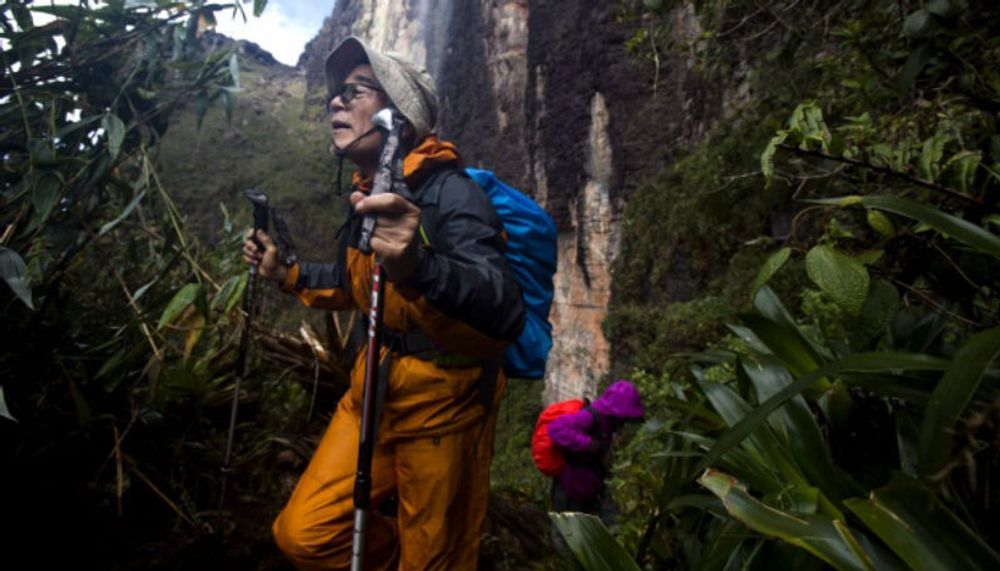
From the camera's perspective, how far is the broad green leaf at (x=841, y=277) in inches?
31.7

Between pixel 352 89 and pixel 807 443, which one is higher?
pixel 352 89

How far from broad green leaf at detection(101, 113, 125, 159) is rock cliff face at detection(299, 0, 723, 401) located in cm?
884

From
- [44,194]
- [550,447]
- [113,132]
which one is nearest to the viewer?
[44,194]

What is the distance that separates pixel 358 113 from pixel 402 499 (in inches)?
66.4

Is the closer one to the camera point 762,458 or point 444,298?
point 762,458

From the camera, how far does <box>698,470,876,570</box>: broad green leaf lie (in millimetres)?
761

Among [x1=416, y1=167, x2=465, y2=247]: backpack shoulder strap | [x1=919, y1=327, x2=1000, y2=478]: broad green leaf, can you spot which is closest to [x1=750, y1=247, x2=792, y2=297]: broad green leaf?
[x1=919, y1=327, x2=1000, y2=478]: broad green leaf

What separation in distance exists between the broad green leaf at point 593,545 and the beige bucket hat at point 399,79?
176 cm

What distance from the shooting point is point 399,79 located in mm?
2410

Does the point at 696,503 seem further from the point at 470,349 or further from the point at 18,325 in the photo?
the point at 18,325

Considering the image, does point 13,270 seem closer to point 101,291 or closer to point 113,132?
point 113,132

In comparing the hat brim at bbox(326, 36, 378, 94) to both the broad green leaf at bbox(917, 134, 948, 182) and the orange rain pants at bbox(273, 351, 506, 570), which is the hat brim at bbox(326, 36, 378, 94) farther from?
the broad green leaf at bbox(917, 134, 948, 182)

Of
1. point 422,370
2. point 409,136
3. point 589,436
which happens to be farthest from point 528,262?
point 589,436

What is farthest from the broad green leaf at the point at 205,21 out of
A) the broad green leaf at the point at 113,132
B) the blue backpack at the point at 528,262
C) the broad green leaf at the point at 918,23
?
the broad green leaf at the point at 918,23
